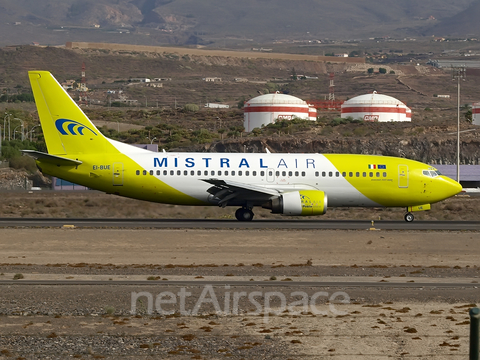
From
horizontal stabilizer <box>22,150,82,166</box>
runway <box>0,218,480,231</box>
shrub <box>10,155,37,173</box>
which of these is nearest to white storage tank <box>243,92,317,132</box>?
shrub <box>10,155,37,173</box>

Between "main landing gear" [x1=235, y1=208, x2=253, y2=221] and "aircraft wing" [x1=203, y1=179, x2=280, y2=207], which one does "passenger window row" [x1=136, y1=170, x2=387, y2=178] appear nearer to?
"aircraft wing" [x1=203, y1=179, x2=280, y2=207]

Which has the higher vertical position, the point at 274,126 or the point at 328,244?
the point at 274,126

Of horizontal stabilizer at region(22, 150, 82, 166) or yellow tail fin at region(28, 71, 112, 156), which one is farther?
yellow tail fin at region(28, 71, 112, 156)

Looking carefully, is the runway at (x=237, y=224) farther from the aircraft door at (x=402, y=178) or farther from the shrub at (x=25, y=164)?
the shrub at (x=25, y=164)

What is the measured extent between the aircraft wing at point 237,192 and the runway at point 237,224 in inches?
50.0

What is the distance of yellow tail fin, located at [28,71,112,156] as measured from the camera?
39031 millimetres

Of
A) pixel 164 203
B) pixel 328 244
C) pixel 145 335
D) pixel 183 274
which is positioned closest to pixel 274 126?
pixel 164 203

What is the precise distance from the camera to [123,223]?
37594mm

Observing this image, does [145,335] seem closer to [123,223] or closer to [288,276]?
[288,276]

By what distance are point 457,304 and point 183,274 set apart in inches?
328

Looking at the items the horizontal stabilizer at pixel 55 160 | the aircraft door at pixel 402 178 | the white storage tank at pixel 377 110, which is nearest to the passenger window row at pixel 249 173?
the aircraft door at pixel 402 178

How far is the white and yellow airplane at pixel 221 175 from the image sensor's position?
3838cm

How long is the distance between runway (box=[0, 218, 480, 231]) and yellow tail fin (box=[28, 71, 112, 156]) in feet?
12.3

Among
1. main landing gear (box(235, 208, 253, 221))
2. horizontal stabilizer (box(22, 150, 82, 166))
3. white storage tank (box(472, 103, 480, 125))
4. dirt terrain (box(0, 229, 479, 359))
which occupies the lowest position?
dirt terrain (box(0, 229, 479, 359))
